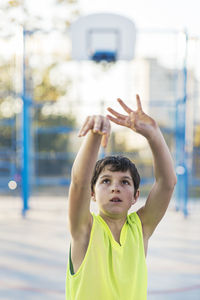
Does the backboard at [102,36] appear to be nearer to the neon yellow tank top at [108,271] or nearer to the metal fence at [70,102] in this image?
the metal fence at [70,102]

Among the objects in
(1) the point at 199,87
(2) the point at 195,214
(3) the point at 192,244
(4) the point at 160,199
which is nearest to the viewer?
(4) the point at 160,199

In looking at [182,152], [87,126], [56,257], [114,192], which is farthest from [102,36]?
[87,126]

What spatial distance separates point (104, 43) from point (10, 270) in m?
4.71

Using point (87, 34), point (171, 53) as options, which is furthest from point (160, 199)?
point (171, 53)

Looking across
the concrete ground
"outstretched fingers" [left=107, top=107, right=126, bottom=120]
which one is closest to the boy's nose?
"outstretched fingers" [left=107, top=107, right=126, bottom=120]

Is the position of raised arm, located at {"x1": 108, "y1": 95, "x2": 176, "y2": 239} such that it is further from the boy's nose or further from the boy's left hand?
the boy's nose

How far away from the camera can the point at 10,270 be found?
3.67 m

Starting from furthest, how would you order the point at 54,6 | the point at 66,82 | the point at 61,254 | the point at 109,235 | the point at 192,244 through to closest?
1. the point at 66,82
2. the point at 54,6
3. the point at 192,244
4. the point at 61,254
5. the point at 109,235

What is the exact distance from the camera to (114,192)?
124cm

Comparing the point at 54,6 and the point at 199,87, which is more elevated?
the point at 54,6

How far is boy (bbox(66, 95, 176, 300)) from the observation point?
1.18 m

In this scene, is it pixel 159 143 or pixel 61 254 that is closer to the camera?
pixel 159 143

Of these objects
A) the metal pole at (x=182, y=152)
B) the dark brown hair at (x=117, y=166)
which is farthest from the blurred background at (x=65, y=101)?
the dark brown hair at (x=117, y=166)

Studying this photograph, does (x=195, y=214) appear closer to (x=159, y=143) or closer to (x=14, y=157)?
(x=14, y=157)
